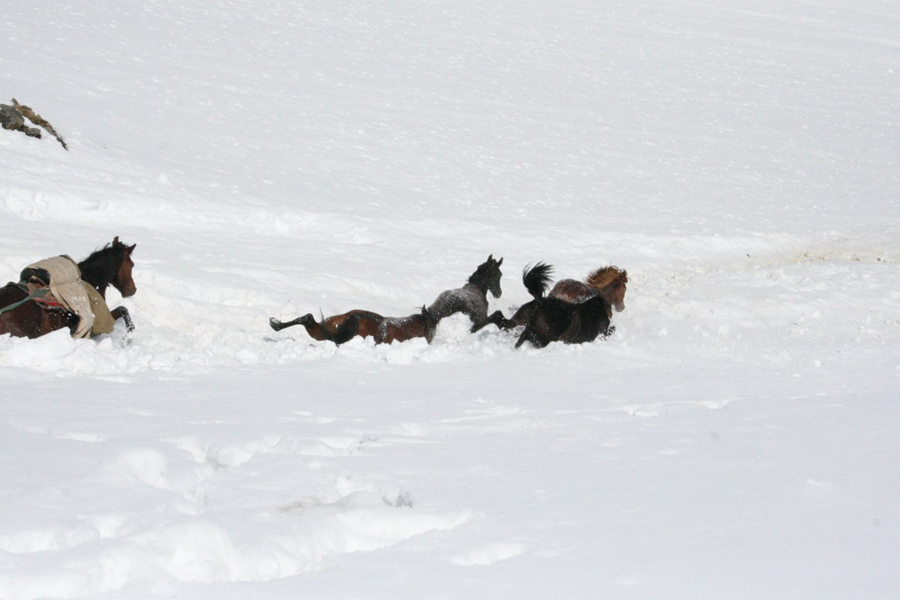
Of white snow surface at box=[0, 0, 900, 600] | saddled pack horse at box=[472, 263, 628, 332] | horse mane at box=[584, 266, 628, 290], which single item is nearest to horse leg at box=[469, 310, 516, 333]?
saddled pack horse at box=[472, 263, 628, 332]

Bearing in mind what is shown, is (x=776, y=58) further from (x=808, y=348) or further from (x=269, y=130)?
(x=808, y=348)

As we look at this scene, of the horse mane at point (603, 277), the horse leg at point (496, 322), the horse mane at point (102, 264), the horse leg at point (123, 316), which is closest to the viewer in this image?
the horse leg at point (123, 316)

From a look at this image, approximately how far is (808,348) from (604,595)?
21.0ft

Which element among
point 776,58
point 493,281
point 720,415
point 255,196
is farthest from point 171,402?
point 776,58

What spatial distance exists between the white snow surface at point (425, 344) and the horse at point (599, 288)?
45cm

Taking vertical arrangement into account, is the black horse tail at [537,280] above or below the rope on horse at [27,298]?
above

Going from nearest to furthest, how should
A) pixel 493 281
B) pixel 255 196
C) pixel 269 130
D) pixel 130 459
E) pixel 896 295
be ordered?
pixel 130 459, pixel 493 281, pixel 896 295, pixel 255 196, pixel 269 130

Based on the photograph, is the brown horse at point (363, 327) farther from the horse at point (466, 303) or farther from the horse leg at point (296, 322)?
the horse at point (466, 303)

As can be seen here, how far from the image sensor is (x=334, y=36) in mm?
26516

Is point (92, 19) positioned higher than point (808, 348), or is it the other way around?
point (92, 19)

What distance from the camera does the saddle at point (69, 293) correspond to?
6312 millimetres

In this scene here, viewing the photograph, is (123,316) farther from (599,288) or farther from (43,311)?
(599,288)

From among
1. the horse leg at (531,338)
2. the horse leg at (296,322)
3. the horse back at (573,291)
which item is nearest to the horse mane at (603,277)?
the horse back at (573,291)

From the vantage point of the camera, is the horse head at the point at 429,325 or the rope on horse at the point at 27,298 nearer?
the rope on horse at the point at 27,298
